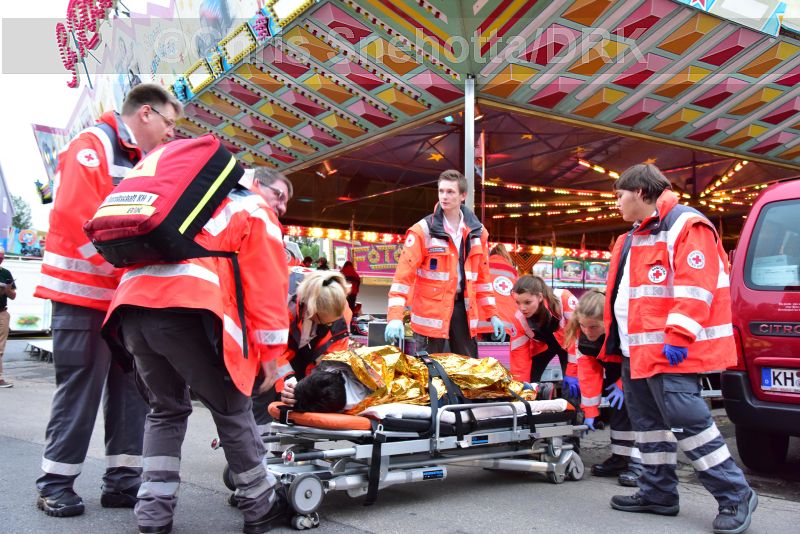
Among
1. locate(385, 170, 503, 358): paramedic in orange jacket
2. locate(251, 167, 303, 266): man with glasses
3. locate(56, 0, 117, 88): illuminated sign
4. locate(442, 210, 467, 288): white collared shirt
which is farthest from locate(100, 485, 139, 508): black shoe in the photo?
locate(56, 0, 117, 88): illuminated sign

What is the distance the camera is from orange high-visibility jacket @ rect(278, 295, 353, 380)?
406 centimetres

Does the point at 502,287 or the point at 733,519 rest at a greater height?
the point at 502,287

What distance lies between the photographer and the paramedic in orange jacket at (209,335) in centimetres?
271

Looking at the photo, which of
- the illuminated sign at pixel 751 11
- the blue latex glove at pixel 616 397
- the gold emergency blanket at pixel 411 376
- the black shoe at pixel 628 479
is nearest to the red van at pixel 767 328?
the blue latex glove at pixel 616 397

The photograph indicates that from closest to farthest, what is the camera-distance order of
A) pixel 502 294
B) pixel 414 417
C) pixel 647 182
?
pixel 414 417 < pixel 647 182 < pixel 502 294

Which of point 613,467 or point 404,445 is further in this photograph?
point 613,467

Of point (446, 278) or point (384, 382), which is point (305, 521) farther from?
point (446, 278)

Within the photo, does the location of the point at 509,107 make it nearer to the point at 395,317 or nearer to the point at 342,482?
the point at 395,317

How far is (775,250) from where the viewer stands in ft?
14.2

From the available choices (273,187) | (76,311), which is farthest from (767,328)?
(76,311)

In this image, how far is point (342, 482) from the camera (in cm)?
330

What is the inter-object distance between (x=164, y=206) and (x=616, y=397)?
3152 millimetres

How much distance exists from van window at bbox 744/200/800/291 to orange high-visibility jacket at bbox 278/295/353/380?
2.59 metres

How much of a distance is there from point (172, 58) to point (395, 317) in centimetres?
827
